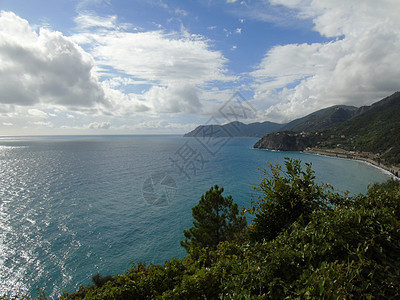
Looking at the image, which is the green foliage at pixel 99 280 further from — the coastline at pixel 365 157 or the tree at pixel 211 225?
the coastline at pixel 365 157

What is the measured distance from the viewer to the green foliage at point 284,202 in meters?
7.82

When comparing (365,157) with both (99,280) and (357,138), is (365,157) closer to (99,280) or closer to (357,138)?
(357,138)

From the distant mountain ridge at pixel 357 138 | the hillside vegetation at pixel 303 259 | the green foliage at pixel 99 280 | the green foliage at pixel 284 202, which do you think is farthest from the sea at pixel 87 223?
the distant mountain ridge at pixel 357 138

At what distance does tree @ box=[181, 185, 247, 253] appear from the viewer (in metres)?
18.2

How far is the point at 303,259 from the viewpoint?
4832mm

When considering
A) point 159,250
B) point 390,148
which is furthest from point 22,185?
point 390,148

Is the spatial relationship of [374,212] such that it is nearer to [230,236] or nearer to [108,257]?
[230,236]


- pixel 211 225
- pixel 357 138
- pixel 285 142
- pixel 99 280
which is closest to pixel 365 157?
pixel 357 138

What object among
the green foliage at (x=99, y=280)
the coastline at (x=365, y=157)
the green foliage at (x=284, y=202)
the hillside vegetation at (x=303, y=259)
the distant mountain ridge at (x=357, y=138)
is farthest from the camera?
the distant mountain ridge at (x=357, y=138)

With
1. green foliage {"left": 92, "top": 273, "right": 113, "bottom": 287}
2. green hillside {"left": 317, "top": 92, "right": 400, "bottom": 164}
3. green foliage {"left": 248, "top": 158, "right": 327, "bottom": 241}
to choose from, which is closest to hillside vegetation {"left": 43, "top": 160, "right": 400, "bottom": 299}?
green foliage {"left": 248, "top": 158, "right": 327, "bottom": 241}

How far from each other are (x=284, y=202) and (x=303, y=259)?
3.50m

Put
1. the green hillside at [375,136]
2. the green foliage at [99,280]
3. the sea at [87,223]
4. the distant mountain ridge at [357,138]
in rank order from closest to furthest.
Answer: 1. the green foliage at [99,280]
2. the sea at [87,223]
3. the green hillside at [375,136]
4. the distant mountain ridge at [357,138]

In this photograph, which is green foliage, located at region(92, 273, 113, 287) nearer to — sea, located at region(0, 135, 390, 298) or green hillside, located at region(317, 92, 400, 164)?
sea, located at region(0, 135, 390, 298)

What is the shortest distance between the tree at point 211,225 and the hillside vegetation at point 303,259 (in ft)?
30.4
